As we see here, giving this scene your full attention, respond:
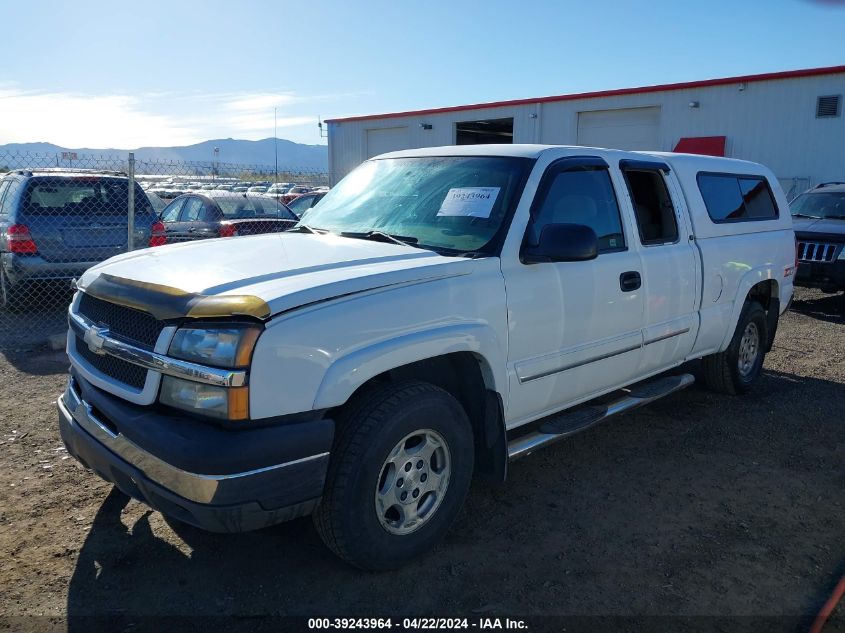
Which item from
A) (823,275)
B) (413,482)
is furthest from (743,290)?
(823,275)

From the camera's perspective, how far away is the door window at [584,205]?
3965 millimetres

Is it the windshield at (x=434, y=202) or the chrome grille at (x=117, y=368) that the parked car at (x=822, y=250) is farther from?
the chrome grille at (x=117, y=368)

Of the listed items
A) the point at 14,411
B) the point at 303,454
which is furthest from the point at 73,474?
the point at 303,454

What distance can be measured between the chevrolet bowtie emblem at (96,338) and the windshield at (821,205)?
10.8 metres

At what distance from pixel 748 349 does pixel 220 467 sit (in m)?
5.01

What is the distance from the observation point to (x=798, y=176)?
62.0 ft

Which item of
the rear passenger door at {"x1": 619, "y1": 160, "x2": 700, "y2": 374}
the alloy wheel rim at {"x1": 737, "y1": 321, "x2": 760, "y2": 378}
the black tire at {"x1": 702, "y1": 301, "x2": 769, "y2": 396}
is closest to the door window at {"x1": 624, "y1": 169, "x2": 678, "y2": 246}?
the rear passenger door at {"x1": 619, "y1": 160, "x2": 700, "y2": 374}

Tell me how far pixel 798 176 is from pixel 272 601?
19.7 m

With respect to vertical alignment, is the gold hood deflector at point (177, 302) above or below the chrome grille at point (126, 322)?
above

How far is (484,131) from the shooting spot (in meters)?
28.6

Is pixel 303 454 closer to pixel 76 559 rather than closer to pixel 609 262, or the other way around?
pixel 76 559

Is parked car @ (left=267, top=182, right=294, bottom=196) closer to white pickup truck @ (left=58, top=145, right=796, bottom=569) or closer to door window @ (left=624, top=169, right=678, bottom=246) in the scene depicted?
door window @ (left=624, top=169, right=678, bottom=246)

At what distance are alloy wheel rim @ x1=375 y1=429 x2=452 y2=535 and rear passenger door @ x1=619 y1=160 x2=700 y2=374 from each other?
187cm

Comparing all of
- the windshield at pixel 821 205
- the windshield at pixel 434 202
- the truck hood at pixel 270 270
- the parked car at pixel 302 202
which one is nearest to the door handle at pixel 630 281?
the windshield at pixel 434 202
